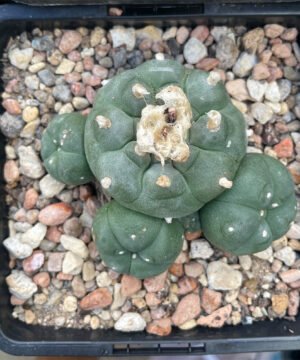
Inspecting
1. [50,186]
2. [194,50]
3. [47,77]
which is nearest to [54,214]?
[50,186]

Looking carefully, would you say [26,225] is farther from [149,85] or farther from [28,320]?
[149,85]

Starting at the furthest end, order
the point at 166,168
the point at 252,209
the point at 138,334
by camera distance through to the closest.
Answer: the point at 138,334 → the point at 252,209 → the point at 166,168

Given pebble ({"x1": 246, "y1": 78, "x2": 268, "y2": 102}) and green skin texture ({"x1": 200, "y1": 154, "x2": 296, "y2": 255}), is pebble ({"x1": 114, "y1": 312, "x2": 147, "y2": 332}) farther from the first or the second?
pebble ({"x1": 246, "y1": 78, "x2": 268, "y2": 102})

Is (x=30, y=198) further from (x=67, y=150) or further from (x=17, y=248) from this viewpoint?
(x=67, y=150)

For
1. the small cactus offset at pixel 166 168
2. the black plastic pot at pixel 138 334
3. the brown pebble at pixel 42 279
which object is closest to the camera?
the small cactus offset at pixel 166 168

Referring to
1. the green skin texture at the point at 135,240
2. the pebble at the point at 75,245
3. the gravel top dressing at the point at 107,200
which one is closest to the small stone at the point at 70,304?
the gravel top dressing at the point at 107,200

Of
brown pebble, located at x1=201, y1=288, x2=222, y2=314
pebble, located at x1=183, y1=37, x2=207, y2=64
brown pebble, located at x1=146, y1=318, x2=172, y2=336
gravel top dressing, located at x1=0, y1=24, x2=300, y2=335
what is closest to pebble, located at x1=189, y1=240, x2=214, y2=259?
gravel top dressing, located at x1=0, y1=24, x2=300, y2=335

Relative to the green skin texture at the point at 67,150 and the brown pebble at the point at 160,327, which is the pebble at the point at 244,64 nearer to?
the green skin texture at the point at 67,150
